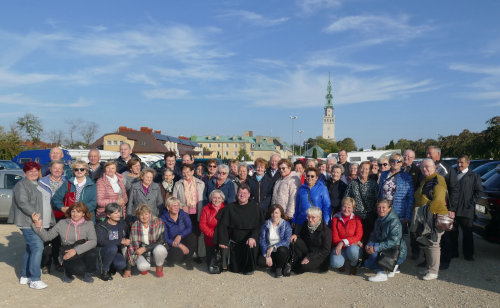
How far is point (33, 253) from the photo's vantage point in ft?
16.8

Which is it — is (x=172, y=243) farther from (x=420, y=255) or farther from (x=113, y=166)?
(x=420, y=255)

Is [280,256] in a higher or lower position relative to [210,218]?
lower

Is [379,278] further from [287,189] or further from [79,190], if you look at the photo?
[79,190]

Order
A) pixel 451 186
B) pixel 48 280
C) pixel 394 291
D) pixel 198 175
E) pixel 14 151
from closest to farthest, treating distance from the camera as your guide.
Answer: pixel 394 291
pixel 48 280
pixel 451 186
pixel 198 175
pixel 14 151

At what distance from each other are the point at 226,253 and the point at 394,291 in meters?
2.54

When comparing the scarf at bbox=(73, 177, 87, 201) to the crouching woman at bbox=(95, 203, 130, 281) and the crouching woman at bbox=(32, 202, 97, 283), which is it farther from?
the crouching woman at bbox=(95, 203, 130, 281)

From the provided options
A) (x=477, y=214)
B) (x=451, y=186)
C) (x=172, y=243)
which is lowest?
(x=172, y=243)

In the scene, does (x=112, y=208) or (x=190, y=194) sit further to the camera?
(x=190, y=194)

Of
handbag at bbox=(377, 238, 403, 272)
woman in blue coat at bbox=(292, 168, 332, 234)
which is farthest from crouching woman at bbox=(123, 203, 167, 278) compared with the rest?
handbag at bbox=(377, 238, 403, 272)

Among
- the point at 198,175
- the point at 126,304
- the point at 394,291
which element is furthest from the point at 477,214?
the point at 126,304

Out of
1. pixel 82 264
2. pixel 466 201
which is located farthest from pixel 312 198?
pixel 82 264

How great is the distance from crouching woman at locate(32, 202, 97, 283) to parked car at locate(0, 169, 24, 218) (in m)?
5.40

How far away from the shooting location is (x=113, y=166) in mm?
6035

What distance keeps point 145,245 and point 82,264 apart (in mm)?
920
